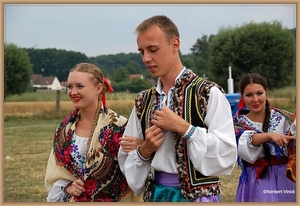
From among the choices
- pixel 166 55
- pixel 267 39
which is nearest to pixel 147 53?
pixel 166 55

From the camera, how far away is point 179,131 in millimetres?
2150

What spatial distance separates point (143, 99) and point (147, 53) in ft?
1.16

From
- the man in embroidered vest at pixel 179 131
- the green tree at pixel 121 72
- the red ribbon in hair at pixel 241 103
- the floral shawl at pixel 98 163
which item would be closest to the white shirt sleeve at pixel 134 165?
the man in embroidered vest at pixel 179 131

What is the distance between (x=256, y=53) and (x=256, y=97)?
17.5 meters

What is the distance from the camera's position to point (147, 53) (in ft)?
7.37

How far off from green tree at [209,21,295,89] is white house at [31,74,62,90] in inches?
325

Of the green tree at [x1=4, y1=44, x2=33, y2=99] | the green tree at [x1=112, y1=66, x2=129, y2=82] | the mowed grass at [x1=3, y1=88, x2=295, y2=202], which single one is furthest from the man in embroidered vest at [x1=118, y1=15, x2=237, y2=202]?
the green tree at [x1=4, y1=44, x2=33, y2=99]

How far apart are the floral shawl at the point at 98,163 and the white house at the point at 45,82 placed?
11933mm

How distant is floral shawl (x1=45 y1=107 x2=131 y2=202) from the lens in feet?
9.03

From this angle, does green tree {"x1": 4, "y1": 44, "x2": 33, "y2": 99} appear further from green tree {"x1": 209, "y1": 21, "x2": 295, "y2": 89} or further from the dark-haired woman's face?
the dark-haired woman's face

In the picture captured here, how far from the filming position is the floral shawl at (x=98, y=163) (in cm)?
275

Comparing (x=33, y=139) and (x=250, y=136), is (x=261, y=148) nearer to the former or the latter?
(x=250, y=136)

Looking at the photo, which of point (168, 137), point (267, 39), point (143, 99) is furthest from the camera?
point (267, 39)

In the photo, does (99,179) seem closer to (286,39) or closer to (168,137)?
(168,137)
